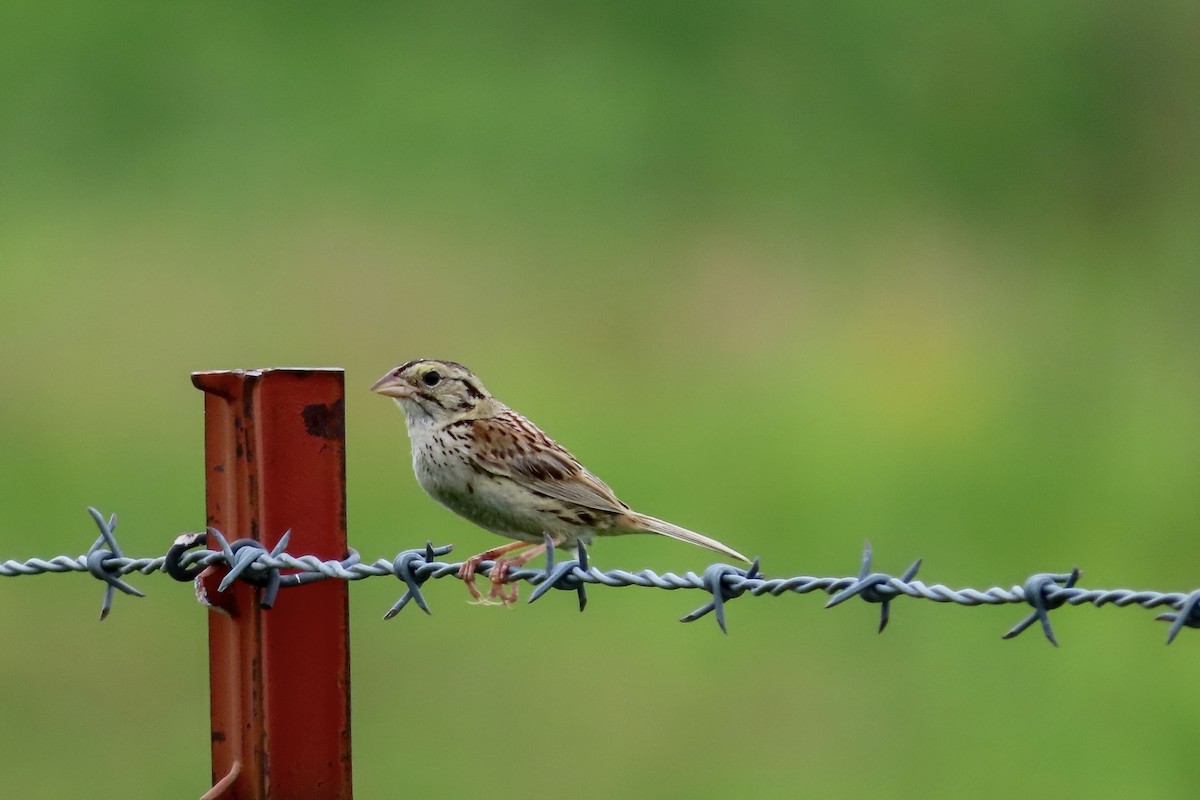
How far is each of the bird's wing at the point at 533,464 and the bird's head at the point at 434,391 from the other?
12 centimetres

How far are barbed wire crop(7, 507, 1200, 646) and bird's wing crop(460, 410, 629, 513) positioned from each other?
65.3 inches

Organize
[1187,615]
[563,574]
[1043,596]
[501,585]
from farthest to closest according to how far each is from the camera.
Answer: [501,585]
[563,574]
[1043,596]
[1187,615]

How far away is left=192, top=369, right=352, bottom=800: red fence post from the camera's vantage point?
4465 millimetres

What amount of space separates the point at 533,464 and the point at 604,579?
2283 millimetres

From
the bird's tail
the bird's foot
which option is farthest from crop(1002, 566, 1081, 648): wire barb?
the bird's tail

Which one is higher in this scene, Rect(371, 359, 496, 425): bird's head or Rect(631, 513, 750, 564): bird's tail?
Rect(371, 359, 496, 425): bird's head

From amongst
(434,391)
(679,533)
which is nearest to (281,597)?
(679,533)

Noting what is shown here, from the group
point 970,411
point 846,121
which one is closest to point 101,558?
point 970,411

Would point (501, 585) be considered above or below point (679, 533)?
below

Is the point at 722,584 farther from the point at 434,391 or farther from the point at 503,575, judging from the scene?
the point at 434,391

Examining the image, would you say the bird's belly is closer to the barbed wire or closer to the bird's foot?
the bird's foot

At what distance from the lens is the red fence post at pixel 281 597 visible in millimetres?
4465

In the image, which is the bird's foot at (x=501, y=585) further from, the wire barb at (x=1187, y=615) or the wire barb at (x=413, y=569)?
the wire barb at (x=1187, y=615)

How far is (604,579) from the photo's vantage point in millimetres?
4508
